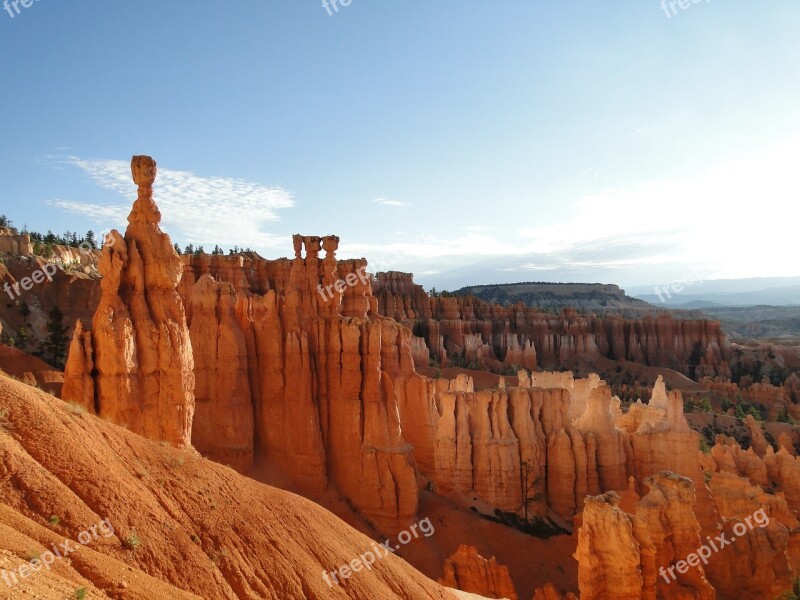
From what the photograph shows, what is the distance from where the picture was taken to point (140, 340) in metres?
16.1

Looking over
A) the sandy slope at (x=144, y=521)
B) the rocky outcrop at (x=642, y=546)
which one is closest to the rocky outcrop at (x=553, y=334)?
the rocky outcrop at (x=642, y=546)

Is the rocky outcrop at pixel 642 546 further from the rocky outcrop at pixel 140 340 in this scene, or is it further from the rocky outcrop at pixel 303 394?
the rocky outcrop at pixel 140 340

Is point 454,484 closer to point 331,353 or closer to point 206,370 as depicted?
point 331,353

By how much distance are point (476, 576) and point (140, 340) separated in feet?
48.1

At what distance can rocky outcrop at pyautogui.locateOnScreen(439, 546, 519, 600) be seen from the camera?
22.9m

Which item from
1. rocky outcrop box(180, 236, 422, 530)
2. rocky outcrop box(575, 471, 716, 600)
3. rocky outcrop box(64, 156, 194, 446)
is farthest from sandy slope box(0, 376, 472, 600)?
rocky outcrop box(180, 236, 422, 530)

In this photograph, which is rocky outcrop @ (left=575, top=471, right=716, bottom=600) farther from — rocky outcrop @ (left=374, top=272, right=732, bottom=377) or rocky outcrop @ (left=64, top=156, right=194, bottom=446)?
rocky outcrop @ (left=374, top=272, right=732, bottom=377)

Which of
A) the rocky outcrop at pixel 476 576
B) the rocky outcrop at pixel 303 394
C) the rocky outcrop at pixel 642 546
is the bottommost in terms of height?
the rocky outcrop at pixel 476 576

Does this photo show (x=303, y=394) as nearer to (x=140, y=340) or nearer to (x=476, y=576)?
(x=476, y=576)

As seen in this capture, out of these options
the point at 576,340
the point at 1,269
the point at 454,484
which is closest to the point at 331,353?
the point at 454,484

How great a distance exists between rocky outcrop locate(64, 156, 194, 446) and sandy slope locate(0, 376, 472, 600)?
8.18 ft

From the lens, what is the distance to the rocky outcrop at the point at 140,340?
15.4 meters

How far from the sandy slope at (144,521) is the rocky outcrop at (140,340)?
249 cm

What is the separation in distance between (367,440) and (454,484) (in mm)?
7121
